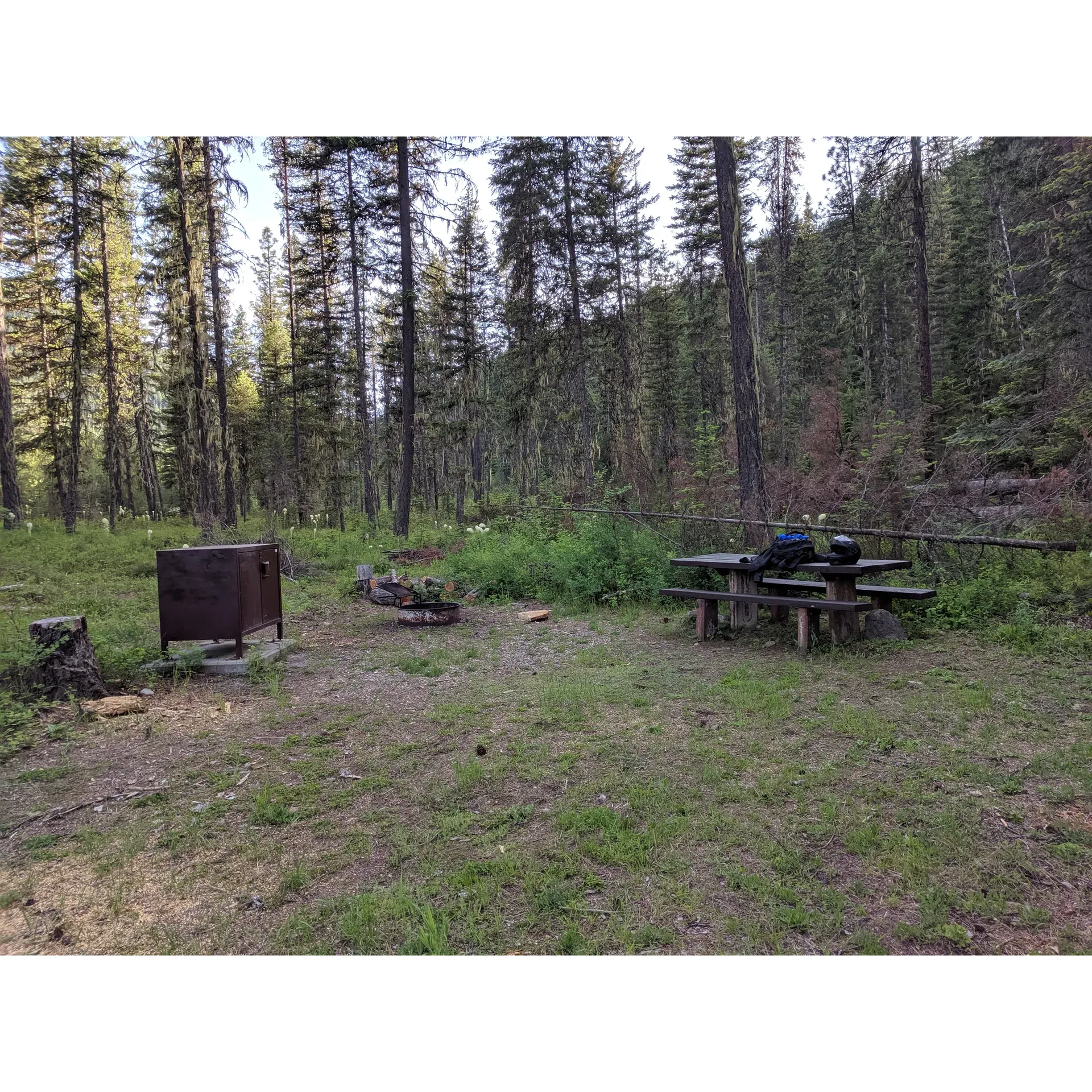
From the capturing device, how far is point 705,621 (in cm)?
606

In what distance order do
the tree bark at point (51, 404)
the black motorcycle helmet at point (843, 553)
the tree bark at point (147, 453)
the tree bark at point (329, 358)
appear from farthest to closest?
the tree bark at point (147, 453)
the tree bark at point (329, 358)
the tree bark at point (51, 404)
the black motorcycle helmet at point (843, 553)

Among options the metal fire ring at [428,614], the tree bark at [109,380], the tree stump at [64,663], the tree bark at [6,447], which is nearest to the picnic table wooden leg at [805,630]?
the metal fire ring at [428,614]

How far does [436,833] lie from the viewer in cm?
262

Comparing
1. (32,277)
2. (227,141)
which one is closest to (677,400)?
(227,141)

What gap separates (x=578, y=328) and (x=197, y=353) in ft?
26.3

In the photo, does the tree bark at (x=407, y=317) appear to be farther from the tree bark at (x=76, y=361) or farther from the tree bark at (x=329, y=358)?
the tree bark at (x=76, y=361)

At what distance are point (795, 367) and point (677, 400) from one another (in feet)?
16.4

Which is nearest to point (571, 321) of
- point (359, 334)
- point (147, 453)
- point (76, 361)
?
point (359, 334)

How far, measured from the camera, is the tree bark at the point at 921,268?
12891 mm

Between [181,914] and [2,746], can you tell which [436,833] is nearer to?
[181,914]

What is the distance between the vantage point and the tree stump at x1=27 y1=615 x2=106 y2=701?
4.42 m

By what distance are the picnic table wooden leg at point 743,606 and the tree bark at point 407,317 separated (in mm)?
8560

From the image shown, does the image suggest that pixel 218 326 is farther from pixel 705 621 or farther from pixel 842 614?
pixel 842 614

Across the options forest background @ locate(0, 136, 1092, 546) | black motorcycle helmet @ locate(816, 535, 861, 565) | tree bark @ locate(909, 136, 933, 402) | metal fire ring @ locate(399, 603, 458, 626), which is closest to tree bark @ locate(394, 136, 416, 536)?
forest background @ locate(0, 136, 1092, 546)
